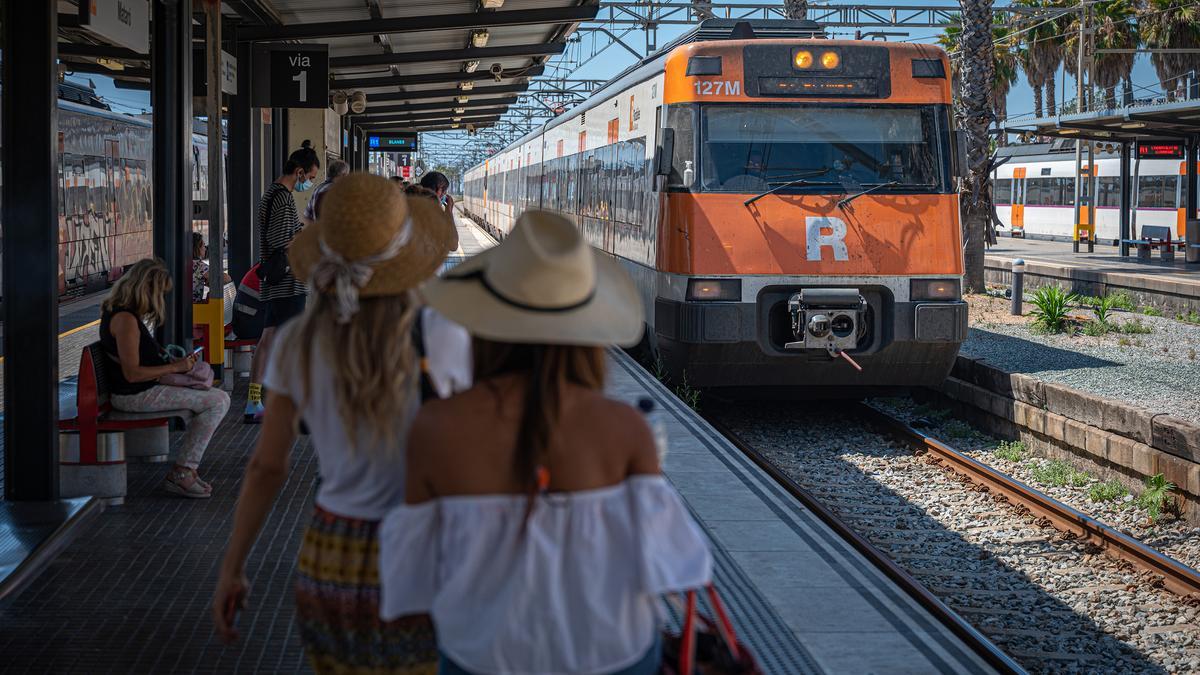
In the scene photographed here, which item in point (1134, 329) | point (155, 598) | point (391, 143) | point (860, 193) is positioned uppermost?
point (391, 143)

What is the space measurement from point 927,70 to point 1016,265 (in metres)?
7.86

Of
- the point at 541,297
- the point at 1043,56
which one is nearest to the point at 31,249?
the point at 541,297

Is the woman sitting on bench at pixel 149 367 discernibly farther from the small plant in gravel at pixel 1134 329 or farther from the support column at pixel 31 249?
the small plant in gravel at pixel 1134 329

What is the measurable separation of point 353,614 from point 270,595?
108 inches

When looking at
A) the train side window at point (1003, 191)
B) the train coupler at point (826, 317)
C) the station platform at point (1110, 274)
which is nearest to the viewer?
the train coupler at point (826, 317)

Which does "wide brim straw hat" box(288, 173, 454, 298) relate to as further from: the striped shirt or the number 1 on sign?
the number 1 on sign

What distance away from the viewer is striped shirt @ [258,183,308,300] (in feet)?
28.5

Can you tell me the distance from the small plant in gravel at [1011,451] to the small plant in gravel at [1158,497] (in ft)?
6.02

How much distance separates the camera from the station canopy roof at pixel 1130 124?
22892mm

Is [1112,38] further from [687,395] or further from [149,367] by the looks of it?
[149,367]

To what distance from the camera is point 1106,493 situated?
33.1 ft

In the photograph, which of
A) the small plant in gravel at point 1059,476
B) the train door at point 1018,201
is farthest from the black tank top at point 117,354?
the train door at point 1018,201

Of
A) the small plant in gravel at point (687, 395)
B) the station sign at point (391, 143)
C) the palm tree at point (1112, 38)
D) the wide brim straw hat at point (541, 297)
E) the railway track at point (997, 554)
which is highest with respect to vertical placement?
the palm tree at point (1112, 38)

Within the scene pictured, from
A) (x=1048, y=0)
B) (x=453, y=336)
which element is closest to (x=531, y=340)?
(x=453, y=336)
